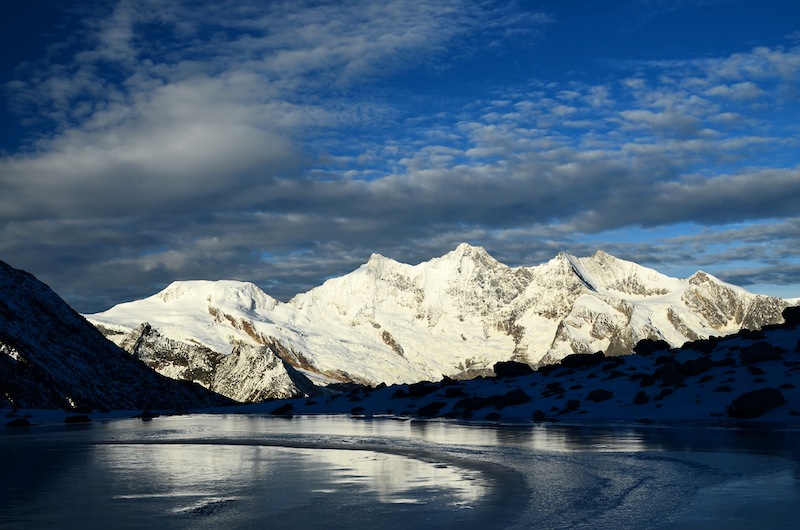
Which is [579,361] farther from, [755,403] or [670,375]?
[755,403]

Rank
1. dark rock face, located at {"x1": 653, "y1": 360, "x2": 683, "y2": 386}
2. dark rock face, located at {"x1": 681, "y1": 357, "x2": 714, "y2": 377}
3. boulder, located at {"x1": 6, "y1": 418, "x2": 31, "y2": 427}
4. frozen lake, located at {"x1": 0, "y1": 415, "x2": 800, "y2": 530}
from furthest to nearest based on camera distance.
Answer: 1. dark rock face, located at {"x1": 681, "y1": 357, "x2": 714, "y2": 377}
2. boulder, located at {"x1": 6, "y1": 418, "x2": 31, "y2": 427}
3. dark rock face, located at {"x1": 653, "y1": 360, "x2": 683, "y2": 386}
4. frozen lake, located at {"x1": 0, "y1": 415, "x2": 800, "y2": 530}

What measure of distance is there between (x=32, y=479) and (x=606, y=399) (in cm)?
4336

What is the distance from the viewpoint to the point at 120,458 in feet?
93.2

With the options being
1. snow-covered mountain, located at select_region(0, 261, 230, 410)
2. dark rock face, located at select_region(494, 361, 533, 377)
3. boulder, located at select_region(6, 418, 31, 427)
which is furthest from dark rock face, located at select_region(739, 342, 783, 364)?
snow-covered mountain, located at select_region(0, 261, 230, 410)

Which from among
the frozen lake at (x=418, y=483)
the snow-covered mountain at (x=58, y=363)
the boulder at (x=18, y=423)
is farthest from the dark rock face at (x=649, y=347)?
the snow-covered mountain at (x=58, y=363)

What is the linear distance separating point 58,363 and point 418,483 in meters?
123

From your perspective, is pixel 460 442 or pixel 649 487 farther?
pixel 460 442

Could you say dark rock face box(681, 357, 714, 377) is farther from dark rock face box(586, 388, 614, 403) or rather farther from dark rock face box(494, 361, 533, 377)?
dark rock face box(494, 361, 533, 377)

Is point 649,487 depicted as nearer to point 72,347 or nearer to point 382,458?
point 382,458

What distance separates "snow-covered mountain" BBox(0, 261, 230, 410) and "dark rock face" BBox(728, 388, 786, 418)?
8803 cm

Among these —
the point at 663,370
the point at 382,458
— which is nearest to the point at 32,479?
the point at 382,458

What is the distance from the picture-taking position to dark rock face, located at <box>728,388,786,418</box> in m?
44.0

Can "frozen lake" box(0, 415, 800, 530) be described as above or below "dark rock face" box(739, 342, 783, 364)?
below

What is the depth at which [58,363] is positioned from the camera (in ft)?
419
